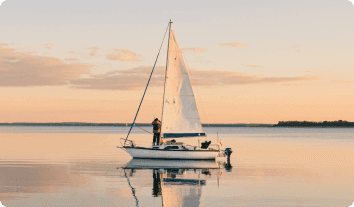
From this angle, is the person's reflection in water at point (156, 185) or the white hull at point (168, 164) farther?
the white hull at point (168, 164)

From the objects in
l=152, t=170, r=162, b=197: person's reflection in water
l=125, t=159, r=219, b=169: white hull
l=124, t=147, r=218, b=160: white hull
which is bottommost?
l=125, t=159, r=219, b=169: white hull

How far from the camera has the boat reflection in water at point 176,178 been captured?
2224 centimetres

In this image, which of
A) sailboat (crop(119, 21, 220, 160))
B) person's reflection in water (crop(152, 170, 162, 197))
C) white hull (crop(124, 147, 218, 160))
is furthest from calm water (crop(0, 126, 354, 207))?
sailboat (crop(119, 21, 220, 160))

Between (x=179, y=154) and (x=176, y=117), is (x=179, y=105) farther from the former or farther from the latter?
(x=179, y=154)

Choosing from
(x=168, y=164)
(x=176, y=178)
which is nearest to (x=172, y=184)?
(x=176, y=178)

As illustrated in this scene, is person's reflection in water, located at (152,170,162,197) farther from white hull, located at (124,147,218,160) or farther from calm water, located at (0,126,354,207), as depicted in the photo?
white hull, located at (124,147,218,160)

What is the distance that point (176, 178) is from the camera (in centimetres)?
2998

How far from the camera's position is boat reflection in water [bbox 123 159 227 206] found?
73.0ft

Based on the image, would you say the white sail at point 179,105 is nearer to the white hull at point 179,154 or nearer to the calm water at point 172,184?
the white hull at point 179,154

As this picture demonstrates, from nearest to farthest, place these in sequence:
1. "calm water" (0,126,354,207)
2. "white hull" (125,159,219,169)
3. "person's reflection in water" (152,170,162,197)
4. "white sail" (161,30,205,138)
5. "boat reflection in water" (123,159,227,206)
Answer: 1. "calm water" (0,126,354,207)
2. "boat reflection in water" (123,159,227,206)
3. "person's reflection in water" (152,170,162,197)
4. "white hull" (125,159,219,169)
5. "white sail" (161,30,205,138)

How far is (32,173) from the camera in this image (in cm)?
3209

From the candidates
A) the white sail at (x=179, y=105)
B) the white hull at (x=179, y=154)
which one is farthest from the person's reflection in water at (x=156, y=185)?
the white sail at (x=179, y=105)

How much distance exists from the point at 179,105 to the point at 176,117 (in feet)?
4.10

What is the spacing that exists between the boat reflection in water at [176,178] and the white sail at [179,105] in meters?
3.19
